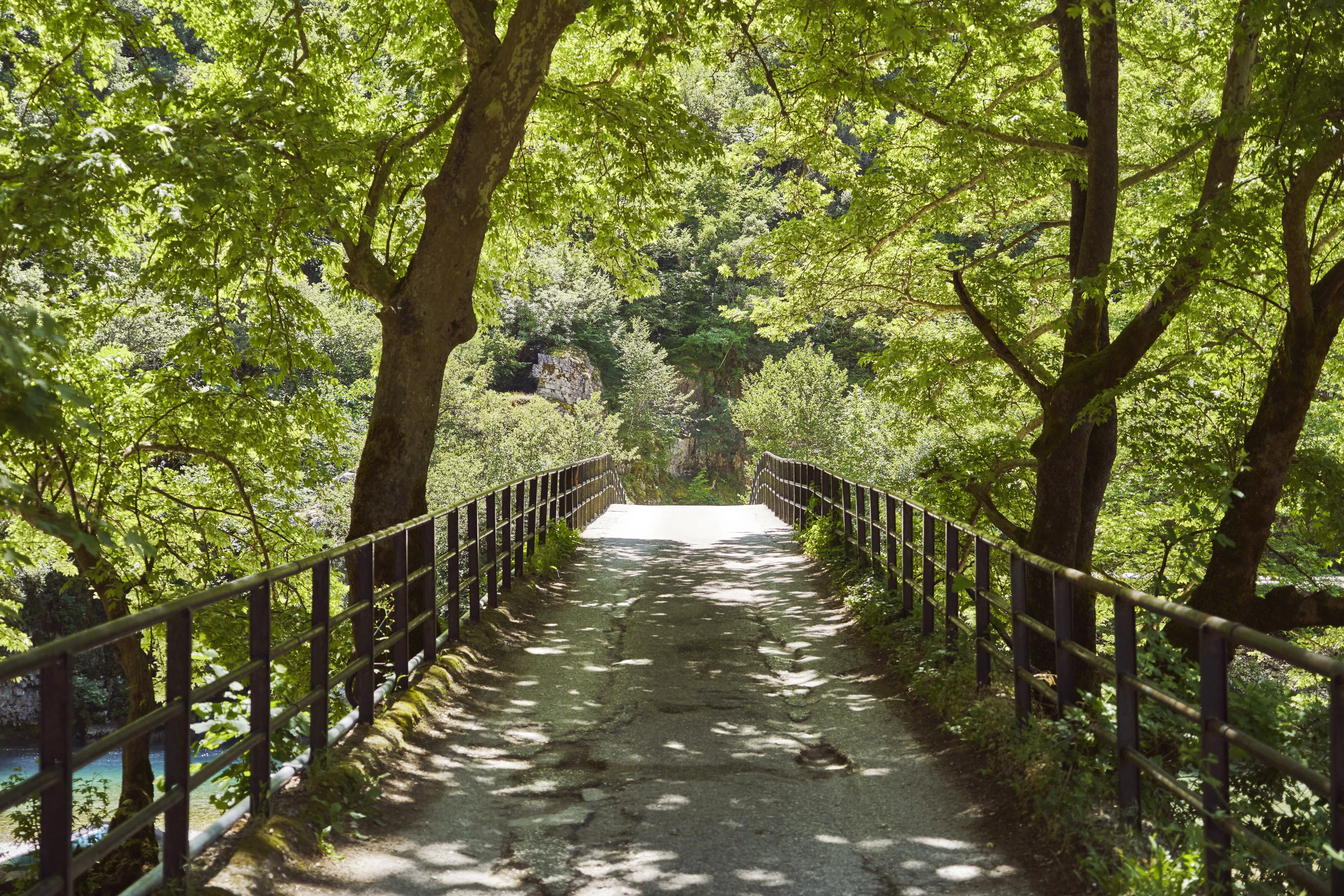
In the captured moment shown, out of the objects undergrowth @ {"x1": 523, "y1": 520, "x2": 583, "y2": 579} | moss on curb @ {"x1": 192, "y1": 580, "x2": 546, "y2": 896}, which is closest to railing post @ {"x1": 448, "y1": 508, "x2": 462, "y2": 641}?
moss on curb @ {"x1": 192, "y1": 580, "x2": 546, "y2": 896}

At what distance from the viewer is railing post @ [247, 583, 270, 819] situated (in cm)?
472

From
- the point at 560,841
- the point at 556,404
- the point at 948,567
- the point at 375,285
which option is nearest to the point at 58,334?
the point at 560,841

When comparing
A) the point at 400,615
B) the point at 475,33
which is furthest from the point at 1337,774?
the point at 475,33

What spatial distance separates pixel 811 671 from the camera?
9.12 metres

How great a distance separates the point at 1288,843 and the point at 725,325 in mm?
67403

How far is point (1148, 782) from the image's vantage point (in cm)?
488

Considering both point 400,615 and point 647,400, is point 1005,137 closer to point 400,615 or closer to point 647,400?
point 400,615

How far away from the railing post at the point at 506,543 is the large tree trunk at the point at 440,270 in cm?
183

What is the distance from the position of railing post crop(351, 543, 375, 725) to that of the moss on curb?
136 mm

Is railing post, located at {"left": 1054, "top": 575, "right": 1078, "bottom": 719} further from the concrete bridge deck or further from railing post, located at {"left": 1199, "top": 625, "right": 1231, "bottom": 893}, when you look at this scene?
railing post, located at {"left": 1199, "top": 625, "right": 1231, "bottom": 893}

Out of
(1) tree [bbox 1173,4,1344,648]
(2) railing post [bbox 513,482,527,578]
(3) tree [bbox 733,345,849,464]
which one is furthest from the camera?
(3) tree [bbox 733,345,849,464]

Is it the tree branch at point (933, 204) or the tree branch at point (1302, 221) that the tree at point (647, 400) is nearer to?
the tree branch at point (933, 204)

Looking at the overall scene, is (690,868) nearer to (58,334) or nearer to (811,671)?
(58,334)

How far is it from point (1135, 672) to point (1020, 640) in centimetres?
164
